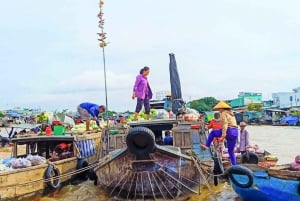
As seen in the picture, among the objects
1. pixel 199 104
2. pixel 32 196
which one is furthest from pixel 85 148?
pixel 199 104

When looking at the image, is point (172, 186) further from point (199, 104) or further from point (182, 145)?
point (199, 104)

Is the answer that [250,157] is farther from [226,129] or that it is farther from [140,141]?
[140,141]

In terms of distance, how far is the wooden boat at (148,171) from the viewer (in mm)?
7055

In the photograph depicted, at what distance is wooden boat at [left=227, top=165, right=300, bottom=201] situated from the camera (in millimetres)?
6609

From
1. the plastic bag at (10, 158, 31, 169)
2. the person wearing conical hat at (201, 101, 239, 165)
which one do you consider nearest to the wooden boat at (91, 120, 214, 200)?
the person wearing conical hat at (201, 101, 239, 165)

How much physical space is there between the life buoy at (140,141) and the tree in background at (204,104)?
46.4 m

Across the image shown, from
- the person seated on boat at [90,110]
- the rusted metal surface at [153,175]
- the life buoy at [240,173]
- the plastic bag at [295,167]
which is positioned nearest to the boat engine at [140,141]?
the rusted metal surface at [153,175]

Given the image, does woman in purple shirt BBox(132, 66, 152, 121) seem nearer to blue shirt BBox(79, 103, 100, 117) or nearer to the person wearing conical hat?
blue shirt BBox(79, 103, 100, 117)

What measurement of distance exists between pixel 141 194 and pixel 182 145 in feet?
5.65

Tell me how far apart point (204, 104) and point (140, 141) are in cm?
4952

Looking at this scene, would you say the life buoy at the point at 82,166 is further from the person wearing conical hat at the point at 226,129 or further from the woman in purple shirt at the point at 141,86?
the person wearing conical hat at the point at 226,129

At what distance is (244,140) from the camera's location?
10.1 meters

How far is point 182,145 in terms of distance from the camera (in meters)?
8.64

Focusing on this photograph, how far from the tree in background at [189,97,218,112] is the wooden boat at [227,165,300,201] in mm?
45996
